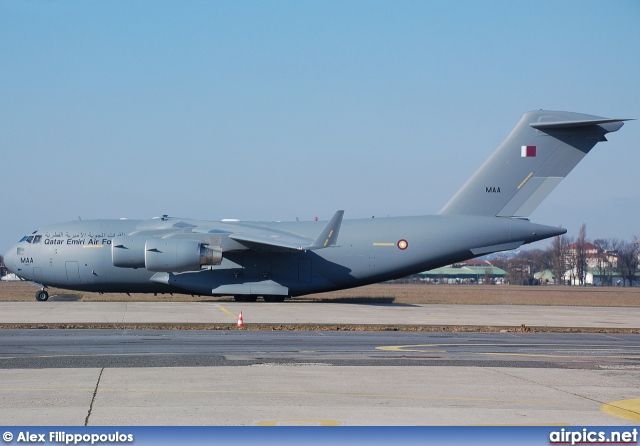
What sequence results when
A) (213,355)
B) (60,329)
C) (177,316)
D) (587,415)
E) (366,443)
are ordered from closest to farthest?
(366,443), (587,415), (213,355), (60,329), (177,316)

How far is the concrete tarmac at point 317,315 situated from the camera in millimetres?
25109

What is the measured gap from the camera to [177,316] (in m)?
26.3

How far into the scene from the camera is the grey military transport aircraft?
107 ft

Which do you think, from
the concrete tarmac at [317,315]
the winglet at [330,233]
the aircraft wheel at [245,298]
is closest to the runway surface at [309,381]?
the concrete tarmac at [317,315]

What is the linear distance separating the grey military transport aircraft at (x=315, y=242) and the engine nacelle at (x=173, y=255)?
39 mm

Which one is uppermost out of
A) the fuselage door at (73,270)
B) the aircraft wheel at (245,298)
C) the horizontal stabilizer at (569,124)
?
the horizontal stabilizer at (569,124)

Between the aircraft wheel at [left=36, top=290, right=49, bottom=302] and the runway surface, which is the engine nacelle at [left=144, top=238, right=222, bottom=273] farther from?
the runway surface

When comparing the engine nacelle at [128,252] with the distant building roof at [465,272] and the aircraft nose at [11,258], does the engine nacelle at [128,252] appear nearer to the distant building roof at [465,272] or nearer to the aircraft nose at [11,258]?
the aircraft nose at [11,258]

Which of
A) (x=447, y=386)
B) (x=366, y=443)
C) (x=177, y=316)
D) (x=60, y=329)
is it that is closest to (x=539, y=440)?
(x=366, y=443)

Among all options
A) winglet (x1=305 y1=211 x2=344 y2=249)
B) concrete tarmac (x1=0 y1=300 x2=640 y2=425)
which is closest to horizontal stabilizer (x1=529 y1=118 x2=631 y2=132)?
winglet (x1=305 y1=211 x2=344 y2=249)

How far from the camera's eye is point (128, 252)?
3272cm

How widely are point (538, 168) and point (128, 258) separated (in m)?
16.8

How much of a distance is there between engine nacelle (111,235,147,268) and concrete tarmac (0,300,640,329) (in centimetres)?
198

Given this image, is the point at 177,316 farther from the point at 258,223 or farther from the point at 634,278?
the point at 634,278
